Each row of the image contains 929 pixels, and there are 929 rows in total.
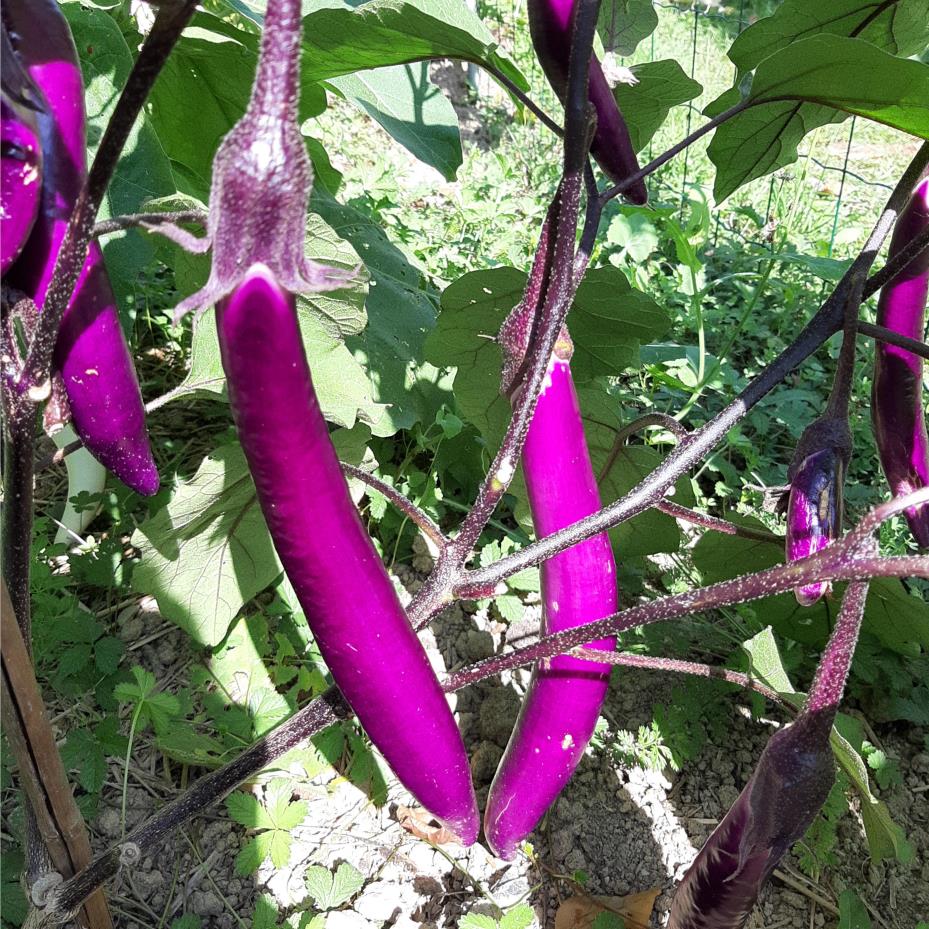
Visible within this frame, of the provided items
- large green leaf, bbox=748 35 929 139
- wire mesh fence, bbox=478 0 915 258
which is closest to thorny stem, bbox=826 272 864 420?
large green leaf, bbox=748 35 929 139

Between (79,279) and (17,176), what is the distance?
0.08m

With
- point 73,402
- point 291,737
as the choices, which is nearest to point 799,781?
point 291,737

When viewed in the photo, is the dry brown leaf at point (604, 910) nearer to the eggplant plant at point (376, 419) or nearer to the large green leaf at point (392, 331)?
the eggplant plant at point (376, 419)

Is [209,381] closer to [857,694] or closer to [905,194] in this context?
[905,194]

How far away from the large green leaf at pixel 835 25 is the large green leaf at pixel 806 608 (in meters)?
0.43

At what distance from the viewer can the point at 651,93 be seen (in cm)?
85

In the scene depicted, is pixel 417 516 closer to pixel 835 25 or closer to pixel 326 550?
pixel 326 550

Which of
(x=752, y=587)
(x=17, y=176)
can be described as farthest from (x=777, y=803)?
(x=17, y=176)

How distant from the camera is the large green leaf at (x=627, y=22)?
884mm

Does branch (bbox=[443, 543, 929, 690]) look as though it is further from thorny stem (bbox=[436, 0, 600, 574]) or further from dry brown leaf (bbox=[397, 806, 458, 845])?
dry brown leaf (bbox=[397, 806, 458, 845])

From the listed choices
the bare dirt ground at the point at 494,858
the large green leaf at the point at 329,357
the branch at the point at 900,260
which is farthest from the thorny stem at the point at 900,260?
the bare dirt ground at the point at 494,858

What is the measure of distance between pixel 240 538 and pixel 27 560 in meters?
0.43

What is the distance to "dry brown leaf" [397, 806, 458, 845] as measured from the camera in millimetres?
1022

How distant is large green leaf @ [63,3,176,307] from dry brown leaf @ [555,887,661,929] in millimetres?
740
